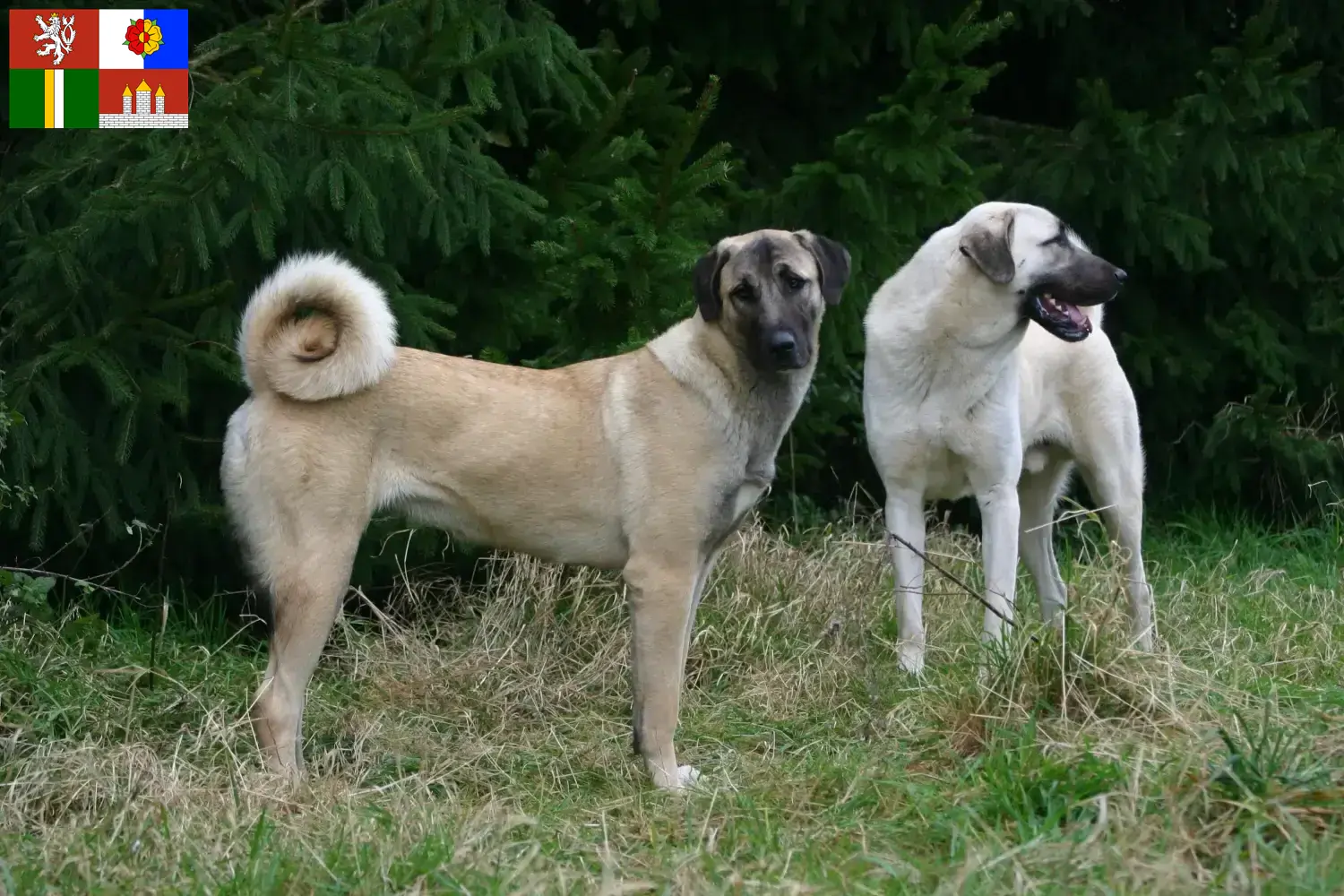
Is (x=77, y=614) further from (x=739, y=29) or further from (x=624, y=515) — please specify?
(x=739, y=29)

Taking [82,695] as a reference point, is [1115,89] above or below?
above

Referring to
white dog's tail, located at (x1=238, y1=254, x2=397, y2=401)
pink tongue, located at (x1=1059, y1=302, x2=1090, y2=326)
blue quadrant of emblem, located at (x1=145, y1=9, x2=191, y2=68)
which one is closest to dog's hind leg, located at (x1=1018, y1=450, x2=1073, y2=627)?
pink tongue, located at (x1=1059, y1=302, x2=1090, y2=326)

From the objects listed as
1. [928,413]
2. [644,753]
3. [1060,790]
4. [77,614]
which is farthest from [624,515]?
[77,614]

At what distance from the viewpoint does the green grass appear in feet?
10.8

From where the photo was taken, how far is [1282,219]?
26.6 feet

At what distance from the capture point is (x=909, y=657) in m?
5.37

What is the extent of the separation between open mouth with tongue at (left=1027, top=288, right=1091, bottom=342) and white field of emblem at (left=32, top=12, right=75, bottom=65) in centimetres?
386

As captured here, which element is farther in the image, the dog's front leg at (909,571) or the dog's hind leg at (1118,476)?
the dog's hind leg at (1118,476)

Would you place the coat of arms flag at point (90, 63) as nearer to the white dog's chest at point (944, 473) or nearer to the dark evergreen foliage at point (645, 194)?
the dark evergreen foliage at point (645, 194)

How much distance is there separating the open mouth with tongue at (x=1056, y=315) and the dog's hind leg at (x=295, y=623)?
103 inches

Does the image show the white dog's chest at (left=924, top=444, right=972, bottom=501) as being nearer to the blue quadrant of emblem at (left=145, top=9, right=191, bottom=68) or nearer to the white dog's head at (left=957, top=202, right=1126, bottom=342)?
the white dog's head at (left=957, top=202, right=1126, bottom=342)

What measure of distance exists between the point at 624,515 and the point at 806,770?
998mm

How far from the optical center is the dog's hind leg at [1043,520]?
625cm

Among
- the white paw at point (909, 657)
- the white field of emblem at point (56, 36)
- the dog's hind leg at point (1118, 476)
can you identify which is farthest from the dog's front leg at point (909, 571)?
the white field of emblem at point (56, 36)
